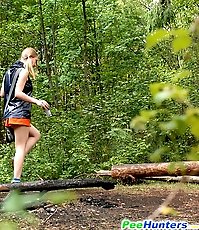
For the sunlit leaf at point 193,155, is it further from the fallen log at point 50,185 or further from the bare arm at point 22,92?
the bare arm at point 22,92

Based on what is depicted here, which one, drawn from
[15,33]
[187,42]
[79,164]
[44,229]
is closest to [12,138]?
[44,229]

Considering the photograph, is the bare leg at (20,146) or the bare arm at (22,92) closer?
the bare arm at (22,92)

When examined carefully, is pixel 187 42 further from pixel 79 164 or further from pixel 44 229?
pixel 79 164

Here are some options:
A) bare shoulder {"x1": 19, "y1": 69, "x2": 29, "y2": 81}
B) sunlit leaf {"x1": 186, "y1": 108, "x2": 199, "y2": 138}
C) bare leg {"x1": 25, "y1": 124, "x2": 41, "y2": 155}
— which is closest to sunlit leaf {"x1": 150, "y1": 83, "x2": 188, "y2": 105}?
sunlit leaf {"x1": 186, "y1": 108, "x2": 199, "y2": 138}

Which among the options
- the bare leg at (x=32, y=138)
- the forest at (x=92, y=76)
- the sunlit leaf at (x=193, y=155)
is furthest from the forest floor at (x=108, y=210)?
the sunlit leaf at (x=193, y=155)

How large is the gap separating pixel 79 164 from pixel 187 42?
8149mm

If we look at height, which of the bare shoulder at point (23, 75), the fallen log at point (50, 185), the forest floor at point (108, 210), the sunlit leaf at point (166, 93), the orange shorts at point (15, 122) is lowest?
the forest floor at point (108, 210)

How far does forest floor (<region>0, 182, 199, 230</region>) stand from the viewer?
4.68 m

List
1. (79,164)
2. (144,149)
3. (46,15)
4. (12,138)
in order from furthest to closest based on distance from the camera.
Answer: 1. (46,15)
2. (144,149)
3. (79,164)
4. (12,138)

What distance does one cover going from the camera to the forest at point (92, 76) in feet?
30.1

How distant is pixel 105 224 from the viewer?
470cm

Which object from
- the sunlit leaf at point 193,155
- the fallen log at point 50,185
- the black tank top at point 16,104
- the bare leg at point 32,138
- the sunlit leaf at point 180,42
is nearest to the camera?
the sunlit leaf at point 180,42

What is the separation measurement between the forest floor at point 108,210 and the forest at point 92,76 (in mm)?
1891

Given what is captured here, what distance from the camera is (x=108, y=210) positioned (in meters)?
5.36
